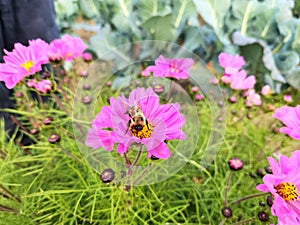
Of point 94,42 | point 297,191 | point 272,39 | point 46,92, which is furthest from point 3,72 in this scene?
point 272,39

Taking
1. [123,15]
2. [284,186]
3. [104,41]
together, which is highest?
[123,15]

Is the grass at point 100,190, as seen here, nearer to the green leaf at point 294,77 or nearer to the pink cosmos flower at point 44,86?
the pink cosmos flower at point 44,86

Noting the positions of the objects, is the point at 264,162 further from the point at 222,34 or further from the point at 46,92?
the point at 222,34

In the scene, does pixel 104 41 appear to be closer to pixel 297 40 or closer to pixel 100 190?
pixel 297 40

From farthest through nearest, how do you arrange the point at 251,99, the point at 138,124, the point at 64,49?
the point at 251,99, the point at 64,49, the point at 138,124

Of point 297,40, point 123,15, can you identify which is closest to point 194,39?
point 123,15

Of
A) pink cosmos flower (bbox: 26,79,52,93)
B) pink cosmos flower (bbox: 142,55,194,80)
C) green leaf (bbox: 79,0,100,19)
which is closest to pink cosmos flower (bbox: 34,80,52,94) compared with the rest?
pink cosmos flower (bbox: 26,79,52,93)
